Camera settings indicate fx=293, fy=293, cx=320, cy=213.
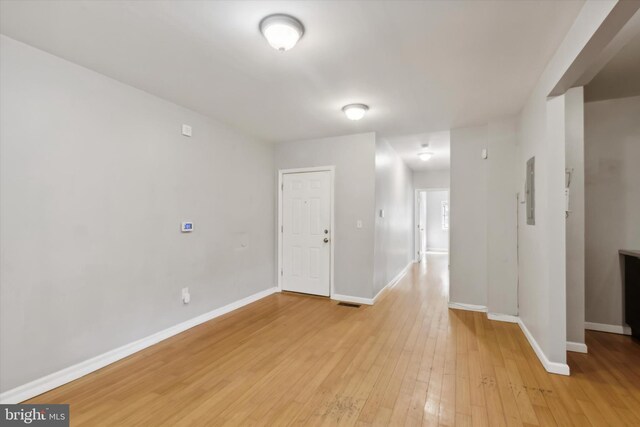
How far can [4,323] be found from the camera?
203cm

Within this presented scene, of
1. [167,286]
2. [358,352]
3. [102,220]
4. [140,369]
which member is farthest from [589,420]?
[102,220]

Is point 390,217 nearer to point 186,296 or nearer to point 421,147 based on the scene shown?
point 421,147

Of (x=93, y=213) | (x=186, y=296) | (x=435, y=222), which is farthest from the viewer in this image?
(x=435, y=222)

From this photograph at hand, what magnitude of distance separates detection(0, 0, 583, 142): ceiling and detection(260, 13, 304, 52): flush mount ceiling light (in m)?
0.05

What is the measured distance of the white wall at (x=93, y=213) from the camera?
6.91 feet

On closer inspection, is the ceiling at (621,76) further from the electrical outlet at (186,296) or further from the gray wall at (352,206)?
the electrical outlet at (186,296)

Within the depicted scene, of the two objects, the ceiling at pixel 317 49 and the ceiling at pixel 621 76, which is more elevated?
the ceiling at pixel 621 76

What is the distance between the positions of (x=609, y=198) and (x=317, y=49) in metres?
3.63

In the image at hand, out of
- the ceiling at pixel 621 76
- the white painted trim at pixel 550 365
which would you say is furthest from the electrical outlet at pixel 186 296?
the ceiling at pixel 621 76

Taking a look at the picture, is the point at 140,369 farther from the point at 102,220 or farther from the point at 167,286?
the point at 102,220

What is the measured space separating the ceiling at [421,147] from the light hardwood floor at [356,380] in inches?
114

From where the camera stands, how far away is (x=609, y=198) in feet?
10.9

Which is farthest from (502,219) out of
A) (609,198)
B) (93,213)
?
(93,213)

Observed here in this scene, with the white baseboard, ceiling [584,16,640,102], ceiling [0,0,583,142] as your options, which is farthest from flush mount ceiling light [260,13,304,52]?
the white baseboard
